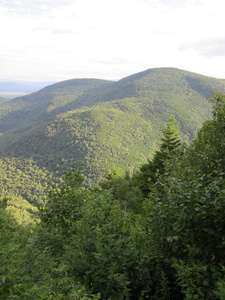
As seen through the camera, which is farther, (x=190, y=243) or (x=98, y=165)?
(x=98, y=165)

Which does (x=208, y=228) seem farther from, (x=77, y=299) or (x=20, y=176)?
(x=20, y=176)

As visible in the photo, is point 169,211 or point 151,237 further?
point 151,237

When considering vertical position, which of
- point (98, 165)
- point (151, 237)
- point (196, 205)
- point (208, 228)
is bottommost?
point (98, 165)

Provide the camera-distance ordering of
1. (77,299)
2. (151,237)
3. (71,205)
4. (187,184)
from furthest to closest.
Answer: (71,205), (151,237), (187,184), (77,299)

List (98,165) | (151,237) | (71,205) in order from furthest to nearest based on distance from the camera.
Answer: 1. (98,165)
2. (71,205)
3. (151,237)

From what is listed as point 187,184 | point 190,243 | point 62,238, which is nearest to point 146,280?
point 190,243

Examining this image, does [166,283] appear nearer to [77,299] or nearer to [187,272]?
[187,272]

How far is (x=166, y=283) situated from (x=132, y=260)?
0.78 meters

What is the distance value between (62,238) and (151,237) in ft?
9.28

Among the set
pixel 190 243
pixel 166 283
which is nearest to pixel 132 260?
pixel 166 283

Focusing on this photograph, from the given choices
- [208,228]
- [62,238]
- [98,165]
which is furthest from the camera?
[98,165]

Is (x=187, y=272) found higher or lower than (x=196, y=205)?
lower

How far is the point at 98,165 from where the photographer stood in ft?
549

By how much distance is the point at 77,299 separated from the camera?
3.43 m
